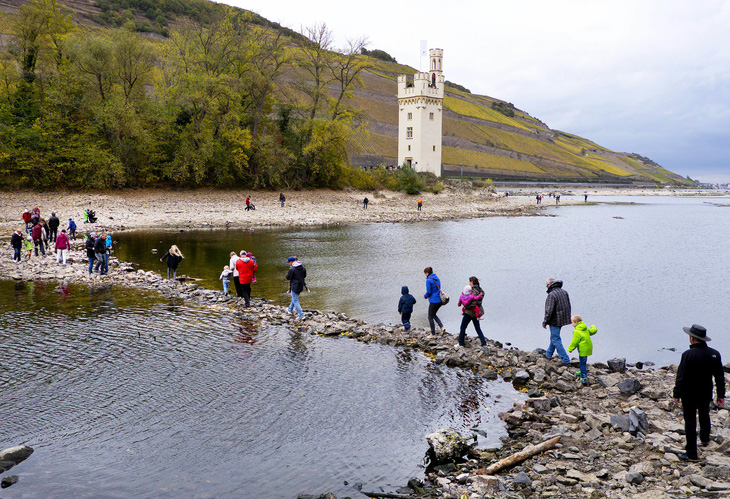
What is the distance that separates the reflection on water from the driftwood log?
2.99 feet

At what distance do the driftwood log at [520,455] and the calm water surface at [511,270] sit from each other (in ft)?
22.9

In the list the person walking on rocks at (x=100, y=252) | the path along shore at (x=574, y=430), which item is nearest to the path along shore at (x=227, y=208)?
the person walking on rocks at (x=100, y=252)

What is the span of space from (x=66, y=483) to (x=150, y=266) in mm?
19701

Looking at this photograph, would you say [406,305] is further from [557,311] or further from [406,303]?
[557,311]

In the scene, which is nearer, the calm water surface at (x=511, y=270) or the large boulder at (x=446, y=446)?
the large boulder at (x=446, y=446)

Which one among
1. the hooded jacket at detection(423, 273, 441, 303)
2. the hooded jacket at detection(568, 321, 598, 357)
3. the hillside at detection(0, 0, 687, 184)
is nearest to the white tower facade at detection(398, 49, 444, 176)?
the hillside at detection(0, 0, 687, 184)

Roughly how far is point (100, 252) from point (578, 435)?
68.3 ft

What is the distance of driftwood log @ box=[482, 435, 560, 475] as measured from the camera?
27.2 feet

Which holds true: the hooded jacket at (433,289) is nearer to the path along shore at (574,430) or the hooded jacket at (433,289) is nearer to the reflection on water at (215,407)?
the path along shore at (574,430)

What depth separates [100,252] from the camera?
2297cm

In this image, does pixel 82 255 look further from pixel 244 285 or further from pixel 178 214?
pixel 178 214

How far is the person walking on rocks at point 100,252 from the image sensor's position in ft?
74.5

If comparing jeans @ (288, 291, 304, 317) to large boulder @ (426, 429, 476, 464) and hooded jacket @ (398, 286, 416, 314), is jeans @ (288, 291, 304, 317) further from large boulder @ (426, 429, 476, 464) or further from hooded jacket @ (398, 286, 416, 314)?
large boulder @ (426, 429, 476, 464)

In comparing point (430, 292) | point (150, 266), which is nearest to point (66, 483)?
point (430, 292)
